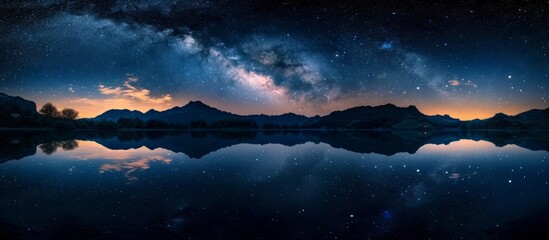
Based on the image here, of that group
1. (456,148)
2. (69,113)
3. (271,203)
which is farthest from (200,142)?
(69,113)

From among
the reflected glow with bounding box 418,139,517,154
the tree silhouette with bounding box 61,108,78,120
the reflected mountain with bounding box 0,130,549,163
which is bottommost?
the reflected glow with bounding box 418,139,517,154

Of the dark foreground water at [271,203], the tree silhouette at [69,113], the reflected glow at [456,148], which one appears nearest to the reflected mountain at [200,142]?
the reflected glow at [456,148]

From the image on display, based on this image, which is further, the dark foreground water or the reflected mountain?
the reflected mountain

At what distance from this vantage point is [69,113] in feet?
401

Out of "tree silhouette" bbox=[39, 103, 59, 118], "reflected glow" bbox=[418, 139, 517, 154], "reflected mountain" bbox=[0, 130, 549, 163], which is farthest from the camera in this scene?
"tree silhouette" bbox=[39, 103, 59, 118]

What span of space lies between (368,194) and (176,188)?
6.64m

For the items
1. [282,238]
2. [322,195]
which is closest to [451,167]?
[322,195]

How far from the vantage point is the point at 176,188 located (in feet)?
35.0

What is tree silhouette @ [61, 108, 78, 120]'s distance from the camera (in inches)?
4764

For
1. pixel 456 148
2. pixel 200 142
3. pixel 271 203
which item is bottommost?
pixel 456 148

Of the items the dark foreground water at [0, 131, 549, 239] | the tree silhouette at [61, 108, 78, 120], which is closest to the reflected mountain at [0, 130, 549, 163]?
the dark foreground water at [0, 131, 549, 239]

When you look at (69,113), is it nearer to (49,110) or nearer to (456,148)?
(49,110)

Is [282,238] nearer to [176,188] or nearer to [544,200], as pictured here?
[176,188]

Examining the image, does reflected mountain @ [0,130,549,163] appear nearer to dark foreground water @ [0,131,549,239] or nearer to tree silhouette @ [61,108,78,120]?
dark foreground water @ [0,131,549,239]
